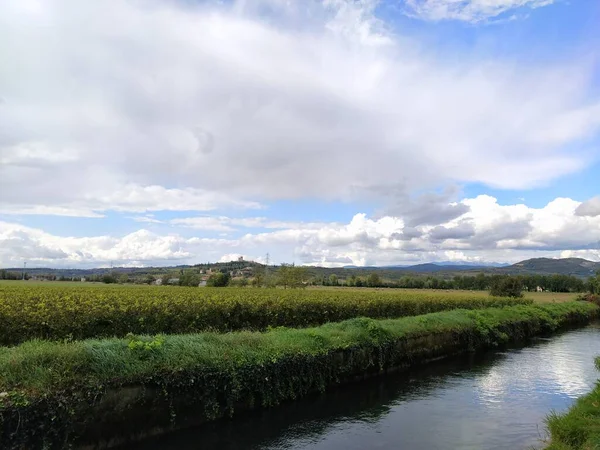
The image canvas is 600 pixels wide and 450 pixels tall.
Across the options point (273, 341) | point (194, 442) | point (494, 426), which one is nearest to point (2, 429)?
point (194, 442)

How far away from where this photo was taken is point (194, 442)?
10.6 meters

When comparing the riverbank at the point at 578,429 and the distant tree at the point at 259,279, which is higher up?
the distant tree at the point at 259,279

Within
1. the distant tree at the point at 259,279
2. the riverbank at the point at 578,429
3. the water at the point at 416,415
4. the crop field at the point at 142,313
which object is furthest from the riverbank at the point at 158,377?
the distant tree at the point at 259,279

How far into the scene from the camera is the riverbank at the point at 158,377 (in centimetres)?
852

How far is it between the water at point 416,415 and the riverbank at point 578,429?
2.92 ft

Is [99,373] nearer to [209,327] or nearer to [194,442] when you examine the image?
[194,442]

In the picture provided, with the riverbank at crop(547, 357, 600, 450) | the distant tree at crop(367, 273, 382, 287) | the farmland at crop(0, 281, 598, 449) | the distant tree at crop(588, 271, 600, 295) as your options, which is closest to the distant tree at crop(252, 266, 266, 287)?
the distant tree at crop(367, 273, 382, 287)

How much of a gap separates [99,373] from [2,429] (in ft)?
7.05

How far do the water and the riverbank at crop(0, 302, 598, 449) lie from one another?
19.9 inches

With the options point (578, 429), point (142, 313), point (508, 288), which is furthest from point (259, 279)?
point (578, 429)

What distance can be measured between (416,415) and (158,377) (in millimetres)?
7747

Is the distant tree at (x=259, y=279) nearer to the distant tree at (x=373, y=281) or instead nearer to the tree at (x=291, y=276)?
the tree at (x=291, y=276)

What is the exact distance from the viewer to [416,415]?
530 inches

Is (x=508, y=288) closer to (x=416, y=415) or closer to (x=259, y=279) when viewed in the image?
(x=259, y=279)
